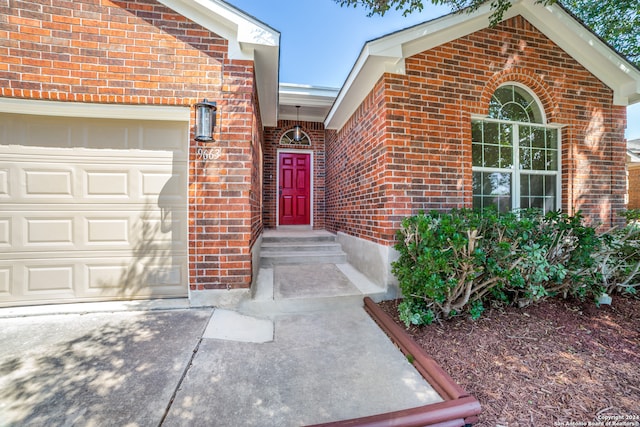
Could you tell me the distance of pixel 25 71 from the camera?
2.87m

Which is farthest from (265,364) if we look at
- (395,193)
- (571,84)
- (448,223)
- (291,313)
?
(571,84)

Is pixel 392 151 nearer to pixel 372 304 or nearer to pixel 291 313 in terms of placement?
pixel 372 304

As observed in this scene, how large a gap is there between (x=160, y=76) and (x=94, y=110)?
874mm

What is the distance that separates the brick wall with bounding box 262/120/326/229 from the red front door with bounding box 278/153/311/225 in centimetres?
18

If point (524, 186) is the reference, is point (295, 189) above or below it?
above

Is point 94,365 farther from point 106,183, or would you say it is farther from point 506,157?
point 506,157

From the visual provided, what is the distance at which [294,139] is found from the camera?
727cm

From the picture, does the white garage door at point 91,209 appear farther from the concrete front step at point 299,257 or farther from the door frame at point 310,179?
the door frame at point 310,179

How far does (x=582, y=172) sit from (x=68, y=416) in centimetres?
678

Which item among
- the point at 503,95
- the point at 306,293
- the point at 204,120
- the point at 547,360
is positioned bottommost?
the point at 547,360

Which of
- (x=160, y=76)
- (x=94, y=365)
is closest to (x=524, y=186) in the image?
(x=160, y=76)

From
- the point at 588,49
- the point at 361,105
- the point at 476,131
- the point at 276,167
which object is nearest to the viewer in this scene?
the point at 476,131

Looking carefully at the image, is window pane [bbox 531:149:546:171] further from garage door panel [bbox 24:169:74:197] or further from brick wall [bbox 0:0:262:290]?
garage door panel [bbox 24:169:74:197]

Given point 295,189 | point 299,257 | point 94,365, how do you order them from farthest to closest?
1. point 295,189
2. point 299,257
3. point 94,365
